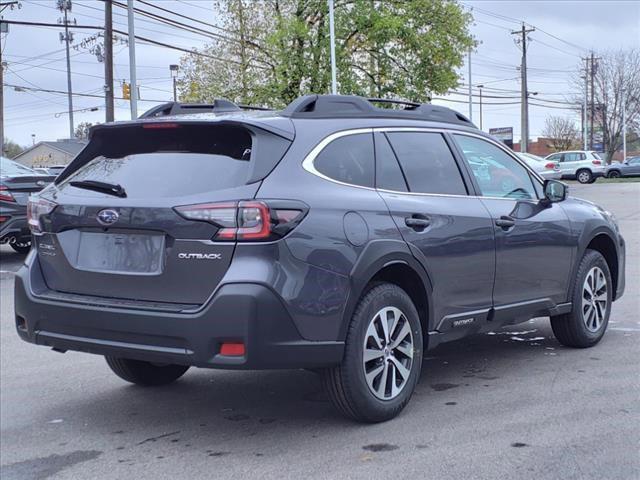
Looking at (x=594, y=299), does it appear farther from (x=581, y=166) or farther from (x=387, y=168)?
(x=581, y=166)

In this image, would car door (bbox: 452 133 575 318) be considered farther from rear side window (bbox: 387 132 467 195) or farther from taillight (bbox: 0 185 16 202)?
taillight (bbox: 0 185 16 202)

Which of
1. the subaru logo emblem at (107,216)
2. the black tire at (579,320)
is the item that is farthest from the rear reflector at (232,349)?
the black tire at (579,320)

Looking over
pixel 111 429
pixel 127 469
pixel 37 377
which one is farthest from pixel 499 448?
pixel 37 377

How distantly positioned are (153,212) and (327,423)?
5.14 ft

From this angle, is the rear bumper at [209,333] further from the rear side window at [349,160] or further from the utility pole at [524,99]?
the utility pole at [524,99]

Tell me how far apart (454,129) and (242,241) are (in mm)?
2188

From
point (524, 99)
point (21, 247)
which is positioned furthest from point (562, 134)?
point (21, 247)

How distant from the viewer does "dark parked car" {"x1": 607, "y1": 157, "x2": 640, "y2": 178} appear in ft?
164

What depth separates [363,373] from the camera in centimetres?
432

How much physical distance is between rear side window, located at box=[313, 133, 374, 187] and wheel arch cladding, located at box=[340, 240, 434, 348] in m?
0.42

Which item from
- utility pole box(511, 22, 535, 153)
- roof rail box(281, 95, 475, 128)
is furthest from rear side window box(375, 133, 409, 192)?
utility pole box(511, 22, 535, 153)

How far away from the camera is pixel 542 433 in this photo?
170 inches

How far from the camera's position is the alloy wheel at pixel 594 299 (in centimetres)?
629

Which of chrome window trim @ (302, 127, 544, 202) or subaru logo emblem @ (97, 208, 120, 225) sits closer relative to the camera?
subaru logo emblem @ (97, 208, 120, 225)
